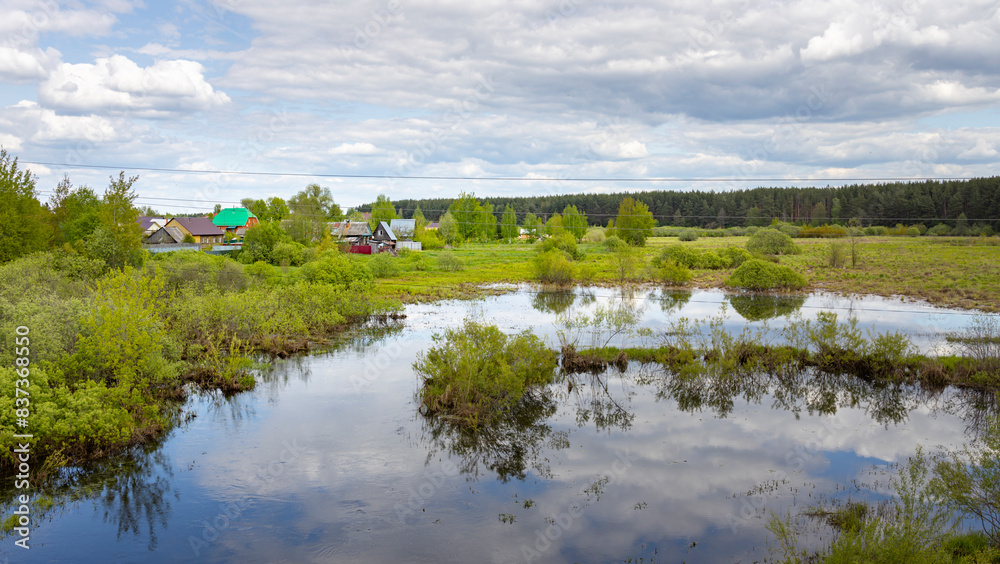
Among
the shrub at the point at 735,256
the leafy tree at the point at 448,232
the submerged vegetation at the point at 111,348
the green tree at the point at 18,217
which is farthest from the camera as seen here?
the leafy tree at the point at 448,232

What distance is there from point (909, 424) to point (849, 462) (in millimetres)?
4808

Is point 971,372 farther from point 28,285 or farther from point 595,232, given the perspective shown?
point 595,232

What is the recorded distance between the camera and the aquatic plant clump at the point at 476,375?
19.4 metres

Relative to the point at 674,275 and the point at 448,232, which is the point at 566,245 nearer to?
the point at 674,275

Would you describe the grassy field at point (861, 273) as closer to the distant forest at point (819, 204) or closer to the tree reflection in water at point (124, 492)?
the distant forest at point (819, 204)

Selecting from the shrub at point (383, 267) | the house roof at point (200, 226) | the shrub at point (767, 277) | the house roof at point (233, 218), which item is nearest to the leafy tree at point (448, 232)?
the house roof at point (233, 218)

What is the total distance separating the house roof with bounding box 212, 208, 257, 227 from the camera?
83.3m

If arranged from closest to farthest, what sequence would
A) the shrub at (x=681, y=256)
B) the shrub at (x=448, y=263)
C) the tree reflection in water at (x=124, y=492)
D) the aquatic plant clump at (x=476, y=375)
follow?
1. the tree reflection in water at (x=124, y=492)
2. the aquatic plant clump at (x=476, y=375)
3. the shrub at (x=681, y=256)
4. the shrub at (x=448, y=263)

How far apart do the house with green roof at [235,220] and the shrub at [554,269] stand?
44.8 metres

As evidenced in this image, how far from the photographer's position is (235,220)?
8388 cm

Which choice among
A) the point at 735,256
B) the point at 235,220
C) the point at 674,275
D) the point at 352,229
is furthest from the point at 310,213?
the point at 735,256

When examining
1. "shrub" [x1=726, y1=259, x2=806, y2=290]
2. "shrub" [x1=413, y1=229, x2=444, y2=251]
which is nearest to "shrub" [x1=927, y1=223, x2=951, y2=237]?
"shrub" [x1=726, y1=259, x2=806, y2=290]

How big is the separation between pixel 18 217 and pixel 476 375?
90.8ft

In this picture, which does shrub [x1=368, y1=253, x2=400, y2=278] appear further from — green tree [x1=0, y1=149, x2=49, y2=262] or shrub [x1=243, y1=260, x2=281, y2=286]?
green tree [x1=0, y1=149, x2=49, y2=262]
